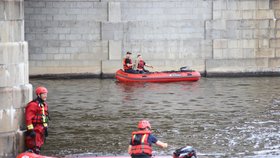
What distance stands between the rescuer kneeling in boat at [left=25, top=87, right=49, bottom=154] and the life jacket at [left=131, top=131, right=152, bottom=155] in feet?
9.36

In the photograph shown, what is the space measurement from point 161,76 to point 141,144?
18699 millimetres

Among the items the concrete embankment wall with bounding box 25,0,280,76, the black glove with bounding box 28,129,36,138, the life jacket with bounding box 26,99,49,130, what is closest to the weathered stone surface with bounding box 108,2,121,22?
the concrete embankment wall with bounding box 25,0,280,76

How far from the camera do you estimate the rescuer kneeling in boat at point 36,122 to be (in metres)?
16.5

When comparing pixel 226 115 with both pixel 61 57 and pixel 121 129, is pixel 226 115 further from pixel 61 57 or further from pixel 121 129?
pixel 61 57

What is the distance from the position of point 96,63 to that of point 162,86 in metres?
4.69

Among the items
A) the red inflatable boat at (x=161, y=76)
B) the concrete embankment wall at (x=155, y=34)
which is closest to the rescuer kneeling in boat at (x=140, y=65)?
the red inflatable boat at (x=161, y=76)

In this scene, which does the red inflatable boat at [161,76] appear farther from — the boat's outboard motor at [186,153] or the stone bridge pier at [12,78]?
the boat's outboard motor at [186,153]

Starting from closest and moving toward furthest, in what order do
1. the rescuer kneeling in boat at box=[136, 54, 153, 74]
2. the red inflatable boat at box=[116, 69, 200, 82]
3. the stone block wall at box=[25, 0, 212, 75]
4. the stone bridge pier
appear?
the stone bridge pier, the red inflatable boat at box=[116, 69, 200, 82], the rescuer kneeling in boat at box=[136, 54, 153, 74], the stone block wall at box=[25, 0, 212, 75]

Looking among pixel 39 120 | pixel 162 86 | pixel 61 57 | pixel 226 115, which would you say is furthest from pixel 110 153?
pixel 61 57

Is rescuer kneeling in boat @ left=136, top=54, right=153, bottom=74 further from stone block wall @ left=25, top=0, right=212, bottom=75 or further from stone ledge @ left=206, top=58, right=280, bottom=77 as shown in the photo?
stone ledge @ left=206, top=58, right=280, bottom=77

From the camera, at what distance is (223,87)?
3222cm

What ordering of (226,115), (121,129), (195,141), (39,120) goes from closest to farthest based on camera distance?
(39,120) < (195,141) < (121,129) < (226,115)

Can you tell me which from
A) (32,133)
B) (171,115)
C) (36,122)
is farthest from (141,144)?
(171,115)

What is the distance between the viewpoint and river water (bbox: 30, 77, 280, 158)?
1906cm
